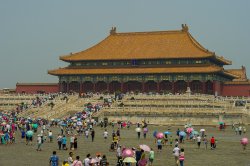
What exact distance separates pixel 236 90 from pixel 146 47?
15533 mm

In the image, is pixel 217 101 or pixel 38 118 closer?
pixel 38 118

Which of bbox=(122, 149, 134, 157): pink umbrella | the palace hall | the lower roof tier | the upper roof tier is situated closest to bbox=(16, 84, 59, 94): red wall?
the palace hall

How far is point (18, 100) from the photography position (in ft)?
233

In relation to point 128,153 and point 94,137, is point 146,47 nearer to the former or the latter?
point 94,137

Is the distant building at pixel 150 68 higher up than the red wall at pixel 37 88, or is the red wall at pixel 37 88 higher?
the distant building at pixel 150 68

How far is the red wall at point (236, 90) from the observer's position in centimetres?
7775

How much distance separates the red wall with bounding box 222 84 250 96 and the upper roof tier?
463 cm

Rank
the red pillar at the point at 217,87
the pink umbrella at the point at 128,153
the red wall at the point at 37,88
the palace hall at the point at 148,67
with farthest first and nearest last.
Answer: the red wall at the point at 37,88 → the palace hall at the point at 148,67 → the red pillar at the point at 217,87 → the pink umbrella at the point at 128,153

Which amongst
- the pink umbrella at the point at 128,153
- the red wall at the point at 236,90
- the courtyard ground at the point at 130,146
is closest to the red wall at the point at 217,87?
the red wall at the point at 236,90

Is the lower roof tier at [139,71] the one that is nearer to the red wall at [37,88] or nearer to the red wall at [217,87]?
the red wall at [217,87]

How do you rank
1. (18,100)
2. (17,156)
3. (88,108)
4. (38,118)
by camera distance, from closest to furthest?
(17,156) < (38,118) < (88,108) < (18,100)

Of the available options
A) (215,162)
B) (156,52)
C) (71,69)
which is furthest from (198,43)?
(215,162)

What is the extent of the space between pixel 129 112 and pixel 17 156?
88.5 feet

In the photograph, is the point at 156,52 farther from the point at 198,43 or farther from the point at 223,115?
the point at 223,115
